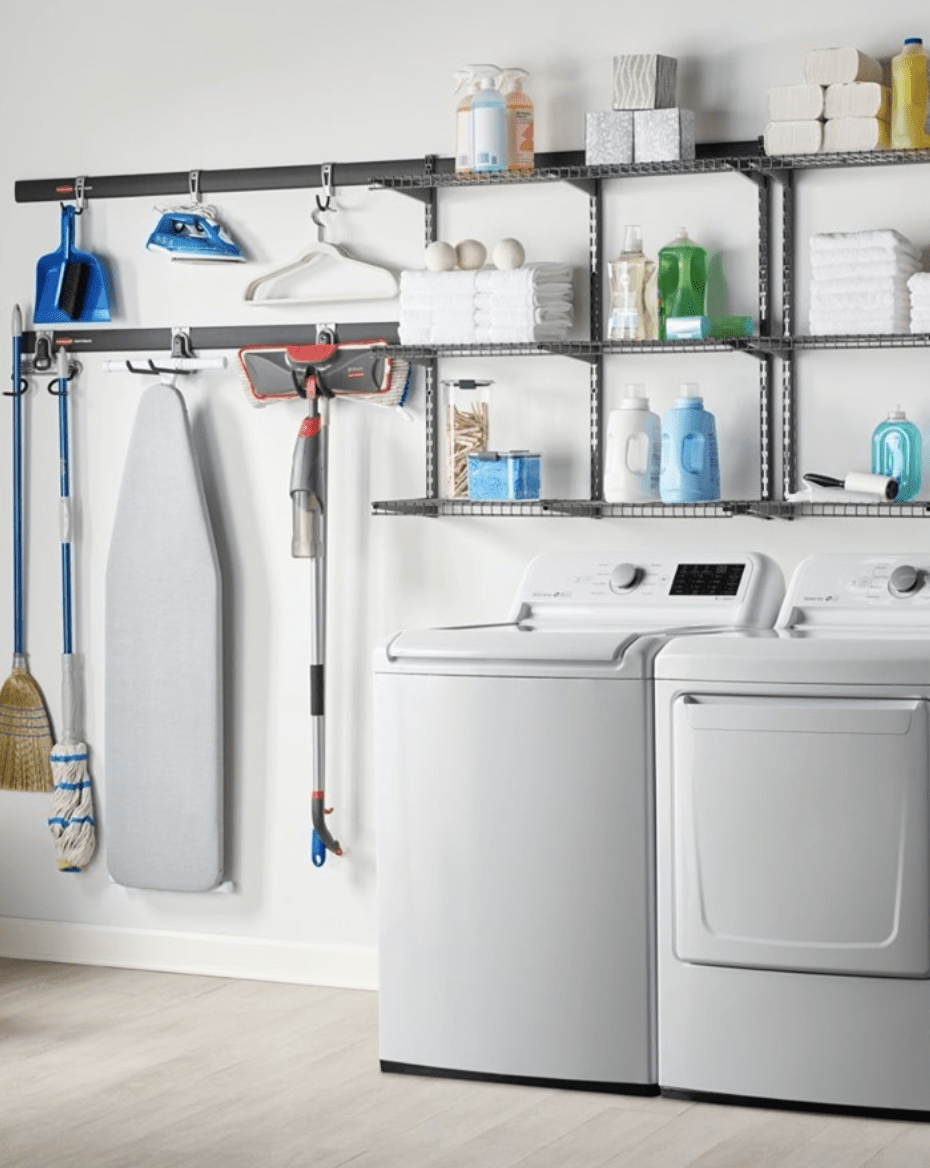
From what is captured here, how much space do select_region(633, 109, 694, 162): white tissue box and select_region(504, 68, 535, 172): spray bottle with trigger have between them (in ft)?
0.86

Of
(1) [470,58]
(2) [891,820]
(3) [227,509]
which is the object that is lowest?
(2) [891,820]

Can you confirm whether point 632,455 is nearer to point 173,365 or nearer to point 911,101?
point 911,101

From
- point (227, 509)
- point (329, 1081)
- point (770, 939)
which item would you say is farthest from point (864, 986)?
point (227, 509)

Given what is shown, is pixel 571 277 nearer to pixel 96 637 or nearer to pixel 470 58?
pixel 470 58

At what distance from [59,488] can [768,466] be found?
6.30 ft

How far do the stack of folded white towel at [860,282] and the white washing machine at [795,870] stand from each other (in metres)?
0.69

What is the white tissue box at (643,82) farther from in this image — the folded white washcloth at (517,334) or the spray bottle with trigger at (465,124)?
the folded white washcloth at (517,334)

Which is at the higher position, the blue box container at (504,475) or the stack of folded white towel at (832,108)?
the stack of folded white towel at (832,108)

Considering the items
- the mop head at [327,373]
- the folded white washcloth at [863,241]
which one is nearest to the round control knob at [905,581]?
the folded white washcloth at [863,241]

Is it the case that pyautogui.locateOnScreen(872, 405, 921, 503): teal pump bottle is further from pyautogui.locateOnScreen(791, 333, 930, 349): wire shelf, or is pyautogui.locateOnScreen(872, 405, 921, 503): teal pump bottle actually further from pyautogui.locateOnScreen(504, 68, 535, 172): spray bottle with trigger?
pyautogui.locateOnScreen(504, 68, 535, 172): spray bottle with trigger

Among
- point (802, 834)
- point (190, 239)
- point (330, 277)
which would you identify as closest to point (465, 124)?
point (330, 277)

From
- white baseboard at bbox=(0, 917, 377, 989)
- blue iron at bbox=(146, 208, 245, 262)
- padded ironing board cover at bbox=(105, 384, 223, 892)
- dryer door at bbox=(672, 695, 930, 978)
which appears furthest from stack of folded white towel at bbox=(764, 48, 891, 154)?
white baseboard at bbox=(0, 917, 377, 989)

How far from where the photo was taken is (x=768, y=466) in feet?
13.7

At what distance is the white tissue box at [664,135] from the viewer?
405 centimetres
